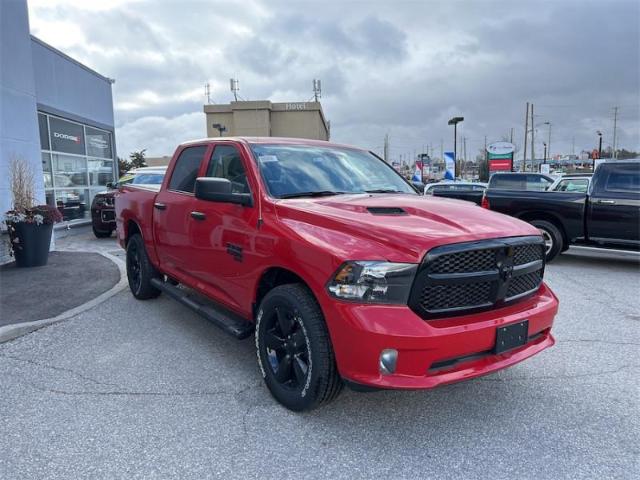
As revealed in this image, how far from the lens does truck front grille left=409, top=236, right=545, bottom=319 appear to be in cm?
267

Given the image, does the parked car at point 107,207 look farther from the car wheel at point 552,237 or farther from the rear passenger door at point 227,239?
the car wheel at point 552,237

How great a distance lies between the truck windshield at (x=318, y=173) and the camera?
377 centimetres

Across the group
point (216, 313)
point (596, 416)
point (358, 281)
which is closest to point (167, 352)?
point (216, 313)

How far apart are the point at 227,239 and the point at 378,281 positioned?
162cm

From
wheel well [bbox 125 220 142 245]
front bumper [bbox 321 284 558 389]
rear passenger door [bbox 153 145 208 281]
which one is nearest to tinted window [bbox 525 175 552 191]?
wheel well [bbox 125 220 142 245]

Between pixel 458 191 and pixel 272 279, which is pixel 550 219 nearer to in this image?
pixel 458 191

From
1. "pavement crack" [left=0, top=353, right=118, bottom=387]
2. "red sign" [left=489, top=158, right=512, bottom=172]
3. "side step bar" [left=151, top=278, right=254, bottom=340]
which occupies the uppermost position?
"red sign" [left=489, top=158, right=512, bottom=172]

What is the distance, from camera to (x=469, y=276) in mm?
2773

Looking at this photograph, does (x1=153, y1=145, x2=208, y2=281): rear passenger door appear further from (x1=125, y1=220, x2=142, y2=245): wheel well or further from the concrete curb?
the concrete curb

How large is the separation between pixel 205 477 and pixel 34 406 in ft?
5.18

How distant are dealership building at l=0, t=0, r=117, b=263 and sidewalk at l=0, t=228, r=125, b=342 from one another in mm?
1124

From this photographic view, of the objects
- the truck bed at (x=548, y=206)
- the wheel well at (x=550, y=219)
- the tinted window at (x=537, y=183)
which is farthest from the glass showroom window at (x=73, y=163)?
the tinted window at (x=537, y=183)

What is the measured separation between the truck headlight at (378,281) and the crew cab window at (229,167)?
58.2 inches

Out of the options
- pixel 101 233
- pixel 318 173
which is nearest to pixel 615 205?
pixel 318 173
